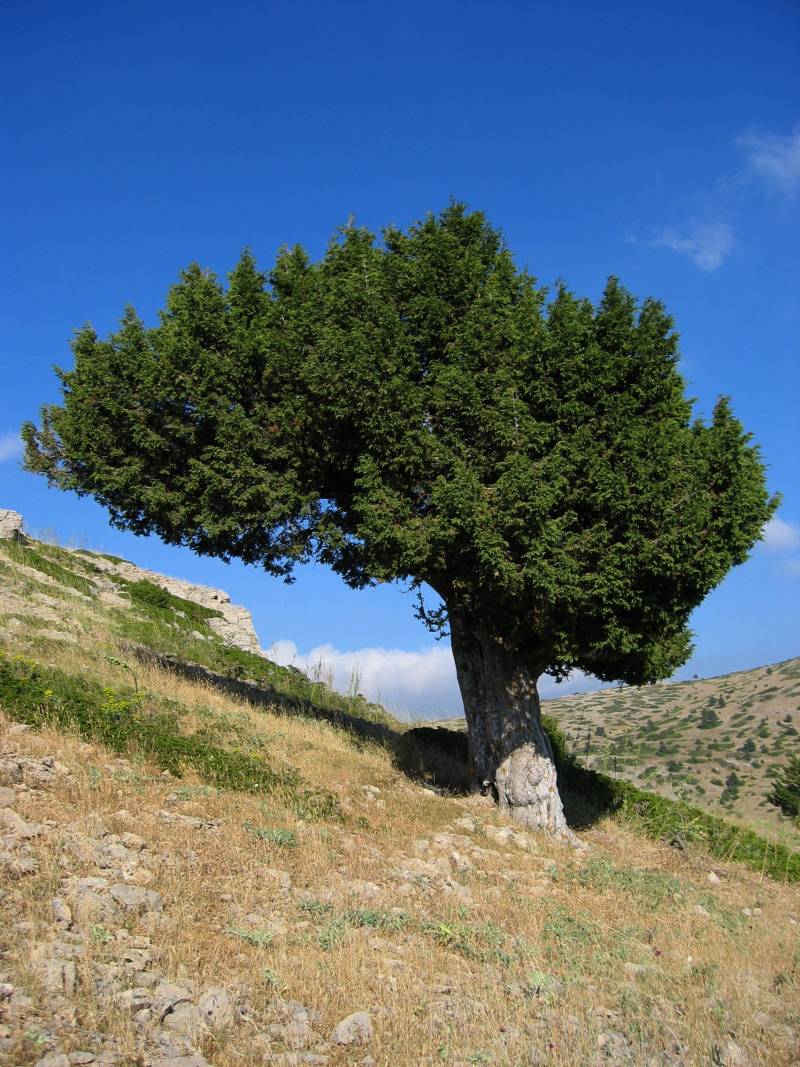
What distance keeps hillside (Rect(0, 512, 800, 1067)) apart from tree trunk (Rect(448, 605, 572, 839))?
62 centimetres

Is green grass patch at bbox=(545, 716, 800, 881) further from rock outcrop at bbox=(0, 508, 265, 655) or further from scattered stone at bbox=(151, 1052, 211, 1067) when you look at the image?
rock outcrop at bbox=(0, 508, 265, 655)

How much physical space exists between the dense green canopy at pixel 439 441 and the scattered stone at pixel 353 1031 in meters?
6.21

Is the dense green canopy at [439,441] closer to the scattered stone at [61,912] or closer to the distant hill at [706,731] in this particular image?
the scattered stone at [61,912]

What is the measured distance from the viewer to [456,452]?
1139 centimetres

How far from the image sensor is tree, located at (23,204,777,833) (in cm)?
1061

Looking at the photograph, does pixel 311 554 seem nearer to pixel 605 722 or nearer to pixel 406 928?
pixel 406 928

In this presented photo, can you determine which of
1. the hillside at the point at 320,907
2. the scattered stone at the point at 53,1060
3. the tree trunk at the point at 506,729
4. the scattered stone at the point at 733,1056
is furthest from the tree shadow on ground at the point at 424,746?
the scattered stone at the point at 53,1060

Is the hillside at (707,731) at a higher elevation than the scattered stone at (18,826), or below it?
higher

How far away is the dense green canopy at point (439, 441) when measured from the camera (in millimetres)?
10586

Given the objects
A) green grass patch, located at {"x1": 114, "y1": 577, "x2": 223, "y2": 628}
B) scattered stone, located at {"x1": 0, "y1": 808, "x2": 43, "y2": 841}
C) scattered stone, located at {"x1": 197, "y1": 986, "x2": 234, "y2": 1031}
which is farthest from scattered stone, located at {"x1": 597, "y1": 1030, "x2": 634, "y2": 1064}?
green grass patch, located at {"x1": 114, "y1": 577, "x2": 223, "y2": 628}

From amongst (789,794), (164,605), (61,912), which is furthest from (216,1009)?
(789,794)

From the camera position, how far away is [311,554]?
13984mm

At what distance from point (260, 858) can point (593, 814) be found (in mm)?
8445

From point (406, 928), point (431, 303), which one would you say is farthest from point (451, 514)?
point (406, 928)
